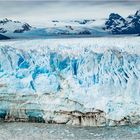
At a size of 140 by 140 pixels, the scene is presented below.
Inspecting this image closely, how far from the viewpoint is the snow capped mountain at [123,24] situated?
31.9 ft

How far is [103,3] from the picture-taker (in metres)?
9.77

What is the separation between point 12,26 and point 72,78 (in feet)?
5.11

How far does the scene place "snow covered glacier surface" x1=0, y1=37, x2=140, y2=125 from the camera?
8.53 meters

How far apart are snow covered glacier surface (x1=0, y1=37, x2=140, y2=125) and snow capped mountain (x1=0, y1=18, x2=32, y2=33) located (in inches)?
28.9

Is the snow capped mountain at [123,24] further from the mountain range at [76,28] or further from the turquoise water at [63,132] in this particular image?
the turquoise water at [63,132]

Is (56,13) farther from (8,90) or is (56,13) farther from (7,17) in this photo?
(8,90)

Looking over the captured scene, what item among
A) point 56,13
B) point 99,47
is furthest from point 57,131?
point 56,13

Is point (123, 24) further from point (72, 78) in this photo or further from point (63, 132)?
point (63, 132)

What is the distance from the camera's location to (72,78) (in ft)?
29.0

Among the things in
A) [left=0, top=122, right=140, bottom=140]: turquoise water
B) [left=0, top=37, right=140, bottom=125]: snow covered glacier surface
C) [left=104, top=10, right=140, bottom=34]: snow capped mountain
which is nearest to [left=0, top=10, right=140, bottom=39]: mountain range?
[left=104, top=10, right=140, bottom=34]: snow capped mountain

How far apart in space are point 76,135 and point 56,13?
8.23 feet

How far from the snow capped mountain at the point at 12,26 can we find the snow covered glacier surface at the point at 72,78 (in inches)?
28.9

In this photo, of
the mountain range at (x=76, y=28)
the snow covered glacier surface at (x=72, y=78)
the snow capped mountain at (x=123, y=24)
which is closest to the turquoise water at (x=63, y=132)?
the snow covered glacier surface at (x=72, y=78)

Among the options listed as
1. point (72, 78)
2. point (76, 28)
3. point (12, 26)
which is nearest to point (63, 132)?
point (72, 78)
